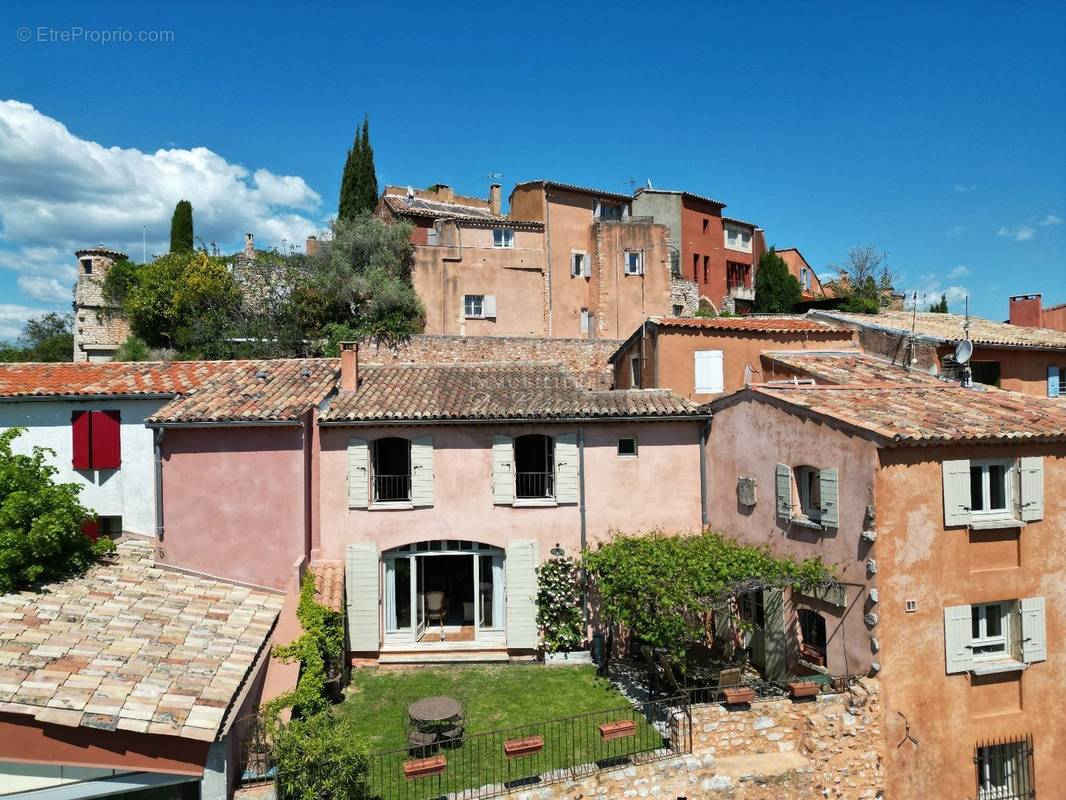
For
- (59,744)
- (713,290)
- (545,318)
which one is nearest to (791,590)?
(59,744)

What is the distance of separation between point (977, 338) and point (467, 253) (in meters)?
23.1

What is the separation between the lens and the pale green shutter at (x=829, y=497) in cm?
1174

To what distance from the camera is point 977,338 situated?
18.5m

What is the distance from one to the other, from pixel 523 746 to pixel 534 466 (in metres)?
6.96

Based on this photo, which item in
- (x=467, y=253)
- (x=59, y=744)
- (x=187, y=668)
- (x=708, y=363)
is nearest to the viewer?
(x=59, y=744)

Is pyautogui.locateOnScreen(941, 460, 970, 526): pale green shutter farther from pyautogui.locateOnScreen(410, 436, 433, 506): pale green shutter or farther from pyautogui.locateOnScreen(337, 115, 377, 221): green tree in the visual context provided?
pyautogui.locateOnScreen(337, 115, 377, 221): green tree

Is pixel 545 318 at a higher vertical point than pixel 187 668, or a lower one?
higher

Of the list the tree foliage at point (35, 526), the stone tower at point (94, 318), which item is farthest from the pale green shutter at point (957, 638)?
the stone tower at point (94, 318)

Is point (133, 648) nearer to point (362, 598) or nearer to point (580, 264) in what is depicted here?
point (362, 598)

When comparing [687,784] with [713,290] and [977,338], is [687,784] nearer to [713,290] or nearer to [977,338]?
[977,338]

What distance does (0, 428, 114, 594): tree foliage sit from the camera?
11742mm

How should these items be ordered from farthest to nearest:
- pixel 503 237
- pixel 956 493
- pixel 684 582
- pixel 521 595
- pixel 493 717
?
pixel 503 237
pixel 521 595
pixel 493 717
pixel 684 582
pixel 956 493

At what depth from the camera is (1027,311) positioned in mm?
24094

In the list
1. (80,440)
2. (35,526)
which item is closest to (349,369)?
(80,440)
